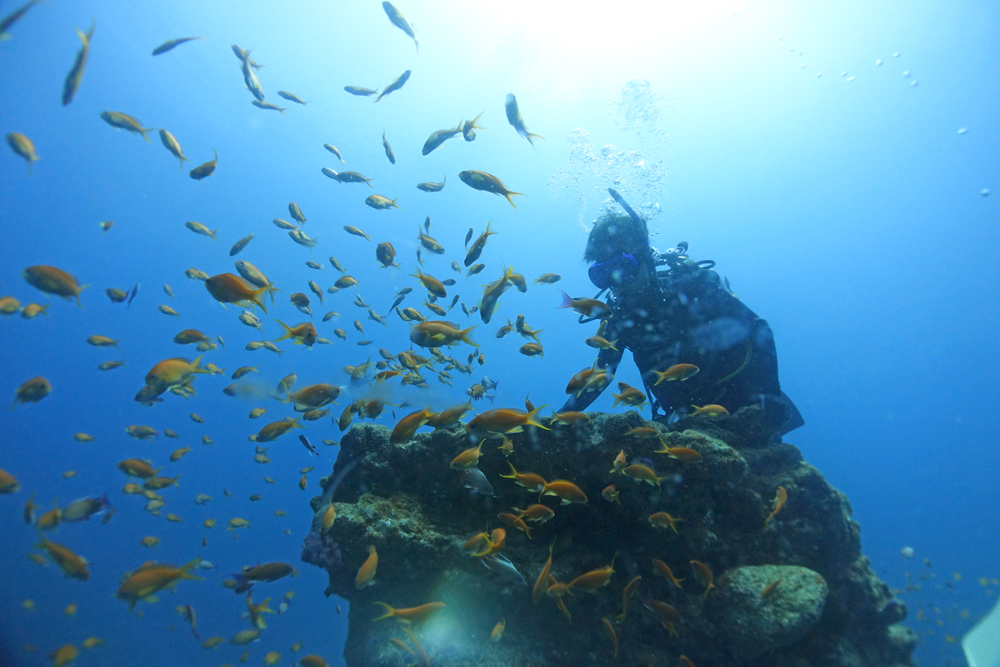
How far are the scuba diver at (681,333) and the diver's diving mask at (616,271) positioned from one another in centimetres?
1

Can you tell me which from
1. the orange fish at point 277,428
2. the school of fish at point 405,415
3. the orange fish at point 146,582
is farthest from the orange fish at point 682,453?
the orange fish at point 146,582

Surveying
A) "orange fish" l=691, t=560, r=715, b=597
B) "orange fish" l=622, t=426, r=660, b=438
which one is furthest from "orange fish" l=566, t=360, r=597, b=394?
"orange fish" l=691, t=560, r=715, b=597

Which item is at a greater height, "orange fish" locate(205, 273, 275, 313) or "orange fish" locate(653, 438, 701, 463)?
"orange fish" locate(205, 273, 275, 313)

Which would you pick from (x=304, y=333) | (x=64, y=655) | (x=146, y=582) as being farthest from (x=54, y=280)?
(x=64, y=655)

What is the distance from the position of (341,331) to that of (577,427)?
7.43 m

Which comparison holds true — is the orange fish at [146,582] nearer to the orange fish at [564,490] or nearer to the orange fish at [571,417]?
the orange fish at [564,490]

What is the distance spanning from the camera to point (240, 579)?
14.0ft

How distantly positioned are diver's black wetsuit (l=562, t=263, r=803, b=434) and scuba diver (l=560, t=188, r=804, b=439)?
0.04 feet

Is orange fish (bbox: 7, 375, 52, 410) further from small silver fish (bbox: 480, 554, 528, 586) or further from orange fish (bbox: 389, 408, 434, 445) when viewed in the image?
small silver fish (bbox: 480, 554, 528, 586)

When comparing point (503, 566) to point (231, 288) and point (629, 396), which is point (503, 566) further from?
point (231, 288)

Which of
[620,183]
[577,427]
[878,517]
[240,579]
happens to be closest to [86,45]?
[240,579]

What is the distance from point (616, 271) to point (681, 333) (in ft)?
4.58

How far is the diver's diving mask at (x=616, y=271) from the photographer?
561cm

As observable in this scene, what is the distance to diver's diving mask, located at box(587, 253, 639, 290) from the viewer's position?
Answer: 5613mm
